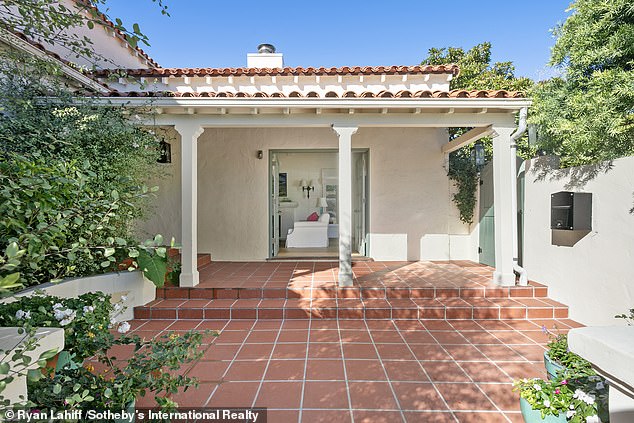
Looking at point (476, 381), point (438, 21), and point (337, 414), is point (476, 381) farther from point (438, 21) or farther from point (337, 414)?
point (438, 21)

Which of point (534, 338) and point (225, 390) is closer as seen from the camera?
point (225, 390)

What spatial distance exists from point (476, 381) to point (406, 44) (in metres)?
9.06

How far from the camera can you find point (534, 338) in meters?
3.48

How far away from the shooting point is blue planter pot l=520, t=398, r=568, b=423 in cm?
192

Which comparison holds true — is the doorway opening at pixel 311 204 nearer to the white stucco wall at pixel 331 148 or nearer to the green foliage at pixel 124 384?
the white stucco wall at pixel 331 148

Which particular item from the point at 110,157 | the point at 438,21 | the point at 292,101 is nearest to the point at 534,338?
the point at 292,101

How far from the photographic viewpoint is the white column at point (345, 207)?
449 centimetres

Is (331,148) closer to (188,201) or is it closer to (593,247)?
(188,201)

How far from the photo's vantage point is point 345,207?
450 centimetres

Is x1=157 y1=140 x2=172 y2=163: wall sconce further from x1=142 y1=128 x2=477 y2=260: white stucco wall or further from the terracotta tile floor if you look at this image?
the terracotta tile floor

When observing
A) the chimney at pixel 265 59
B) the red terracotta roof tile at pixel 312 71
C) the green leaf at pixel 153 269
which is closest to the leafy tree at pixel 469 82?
the red terracotta roof tile at pixel 312 71

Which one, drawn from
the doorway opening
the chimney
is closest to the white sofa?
the doorway opening

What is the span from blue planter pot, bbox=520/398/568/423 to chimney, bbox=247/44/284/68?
23.8 feet

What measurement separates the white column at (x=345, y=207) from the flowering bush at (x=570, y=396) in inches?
102
